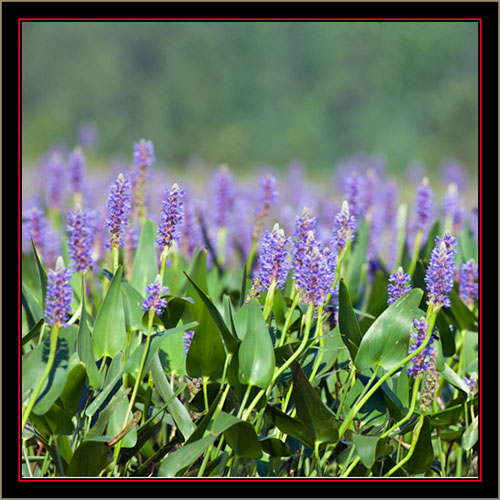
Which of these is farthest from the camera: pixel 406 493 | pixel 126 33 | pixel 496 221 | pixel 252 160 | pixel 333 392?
pixel 126 33

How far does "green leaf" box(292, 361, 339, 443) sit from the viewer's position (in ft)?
6.42

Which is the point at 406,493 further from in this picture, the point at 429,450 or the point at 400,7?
the point at 400,7

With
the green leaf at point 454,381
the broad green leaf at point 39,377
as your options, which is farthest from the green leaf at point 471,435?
the broad green leaf at point 39,377

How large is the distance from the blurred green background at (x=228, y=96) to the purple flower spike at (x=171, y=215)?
16.1 meters

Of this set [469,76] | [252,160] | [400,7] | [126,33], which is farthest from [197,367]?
[126,33]

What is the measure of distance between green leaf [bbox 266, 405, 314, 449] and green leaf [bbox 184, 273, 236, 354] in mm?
217

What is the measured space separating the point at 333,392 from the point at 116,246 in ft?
3.50

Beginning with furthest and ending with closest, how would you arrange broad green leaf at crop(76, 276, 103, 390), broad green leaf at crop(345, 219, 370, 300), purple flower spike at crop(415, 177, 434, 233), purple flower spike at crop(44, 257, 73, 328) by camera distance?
broad green leaf at crop(345, 219, 370, 300) → purple flower spike at crop(415, 177, 434, 233) → broad green leaf at crop(76, 276, 103, 390) → purple flower spike at crop(44, 257, 73, 328)

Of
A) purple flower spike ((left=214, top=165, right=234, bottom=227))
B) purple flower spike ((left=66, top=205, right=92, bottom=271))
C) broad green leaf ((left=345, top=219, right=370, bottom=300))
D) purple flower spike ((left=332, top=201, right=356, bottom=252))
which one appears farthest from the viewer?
purple flower spike ((left=214, top=165, right=234, bottom=227))

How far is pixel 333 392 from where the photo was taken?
2.72 m

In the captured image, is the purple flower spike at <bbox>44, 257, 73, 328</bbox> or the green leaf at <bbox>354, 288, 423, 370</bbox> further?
the green leaf at <bbox>354, 288, 423, 370</bbox>

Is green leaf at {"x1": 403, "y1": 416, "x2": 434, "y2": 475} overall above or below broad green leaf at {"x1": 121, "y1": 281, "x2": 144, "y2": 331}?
below

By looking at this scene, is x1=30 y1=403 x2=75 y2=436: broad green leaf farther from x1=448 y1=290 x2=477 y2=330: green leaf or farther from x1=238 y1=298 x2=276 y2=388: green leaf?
x1=448 y1=290 x2=477 y2=330: green leaf

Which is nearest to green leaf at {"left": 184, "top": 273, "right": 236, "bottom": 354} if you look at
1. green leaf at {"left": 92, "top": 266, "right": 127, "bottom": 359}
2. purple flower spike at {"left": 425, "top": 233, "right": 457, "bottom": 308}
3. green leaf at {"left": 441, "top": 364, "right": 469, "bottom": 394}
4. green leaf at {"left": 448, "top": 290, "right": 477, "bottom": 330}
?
green leaf at {"left": 92, "top": 266, "right": 127, "bottom": 359}
